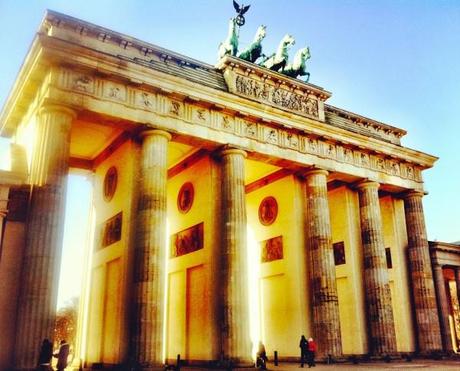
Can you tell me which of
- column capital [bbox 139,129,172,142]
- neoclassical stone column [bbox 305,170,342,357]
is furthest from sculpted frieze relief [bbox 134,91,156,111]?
neoclassical stone column [bbox 305,170,342,357]

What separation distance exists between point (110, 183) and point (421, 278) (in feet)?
57.6

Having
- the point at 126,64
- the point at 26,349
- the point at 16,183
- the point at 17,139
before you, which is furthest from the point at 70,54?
the point at 26,349

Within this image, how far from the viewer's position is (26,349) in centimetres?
1355

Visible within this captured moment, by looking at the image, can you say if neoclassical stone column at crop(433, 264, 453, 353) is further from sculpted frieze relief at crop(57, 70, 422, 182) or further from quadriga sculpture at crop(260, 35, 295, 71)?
quadriga sculpture at crop(260, 35, 295, 71)

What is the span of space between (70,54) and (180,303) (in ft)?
38.6

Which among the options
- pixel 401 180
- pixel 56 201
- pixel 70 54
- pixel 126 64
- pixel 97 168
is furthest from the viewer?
pixel 401 180

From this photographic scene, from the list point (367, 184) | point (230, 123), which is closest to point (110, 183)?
point (230, 123)

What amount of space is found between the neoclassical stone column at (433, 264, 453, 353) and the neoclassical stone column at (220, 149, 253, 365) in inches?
558

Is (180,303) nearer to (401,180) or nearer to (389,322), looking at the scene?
(389,322)

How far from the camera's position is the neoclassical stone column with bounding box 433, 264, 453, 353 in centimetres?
2631

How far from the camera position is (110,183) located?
20.7 meters

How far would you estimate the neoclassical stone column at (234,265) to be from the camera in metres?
17.9

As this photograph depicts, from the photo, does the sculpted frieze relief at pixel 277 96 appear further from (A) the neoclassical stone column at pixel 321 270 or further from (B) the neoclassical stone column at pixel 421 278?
(B) the neoclassical stone column at pixel 421 278

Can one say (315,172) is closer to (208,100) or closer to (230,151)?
(230,151)
